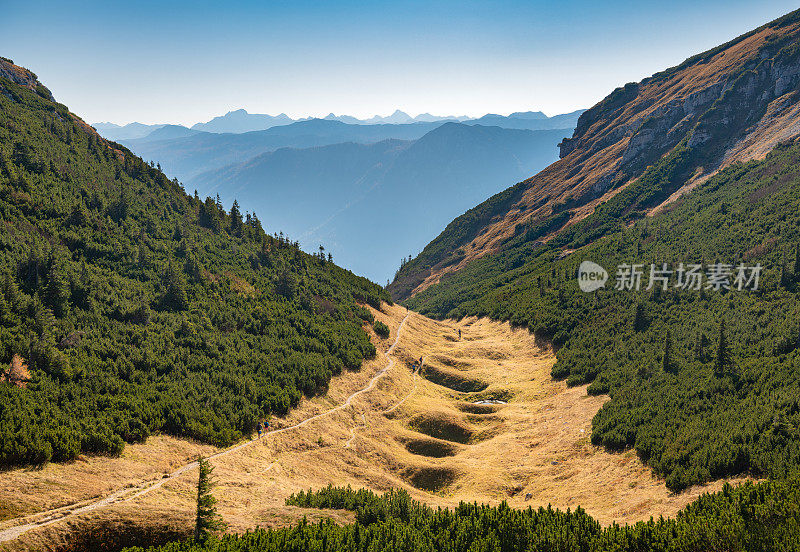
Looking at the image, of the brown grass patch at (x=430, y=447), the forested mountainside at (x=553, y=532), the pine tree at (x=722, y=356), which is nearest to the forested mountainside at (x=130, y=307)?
the brown grass patch at (x=430, y=447)

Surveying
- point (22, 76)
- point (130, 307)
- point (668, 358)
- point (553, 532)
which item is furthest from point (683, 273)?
point (22, 76)

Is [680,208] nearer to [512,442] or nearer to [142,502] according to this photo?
[512,442]

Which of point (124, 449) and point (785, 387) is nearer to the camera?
point (124, 449)

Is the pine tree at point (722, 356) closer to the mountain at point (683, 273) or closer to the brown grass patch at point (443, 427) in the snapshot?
the mountain at point (683, 273)

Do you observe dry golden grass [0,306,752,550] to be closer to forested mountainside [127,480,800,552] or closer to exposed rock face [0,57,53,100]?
forested mountainside [127,480,800,552]

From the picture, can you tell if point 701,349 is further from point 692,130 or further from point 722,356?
point 692,130

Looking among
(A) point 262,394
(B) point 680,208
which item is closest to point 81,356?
(A) point 262,394

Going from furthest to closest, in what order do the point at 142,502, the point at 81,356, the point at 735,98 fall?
the point at 735,98, the point at 81,356, the point at 142,502

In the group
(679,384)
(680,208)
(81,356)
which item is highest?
(680,208)
